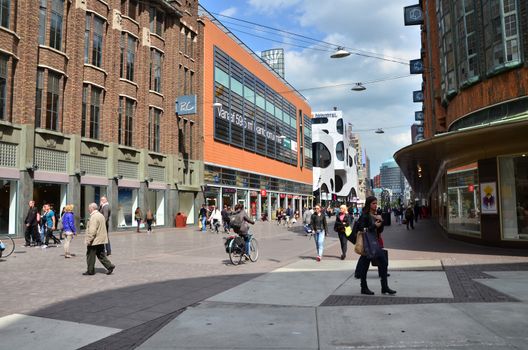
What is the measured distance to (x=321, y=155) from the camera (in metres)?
96.2

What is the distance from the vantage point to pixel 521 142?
14.3 m

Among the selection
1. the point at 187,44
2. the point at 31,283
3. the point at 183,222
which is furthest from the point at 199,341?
the point at 187,44

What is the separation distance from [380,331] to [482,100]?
560 inches

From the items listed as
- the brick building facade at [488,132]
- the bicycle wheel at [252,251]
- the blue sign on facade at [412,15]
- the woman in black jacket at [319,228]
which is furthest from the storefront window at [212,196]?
the woman in black jacket at [319,228]

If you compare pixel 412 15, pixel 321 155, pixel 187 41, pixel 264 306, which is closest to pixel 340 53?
pixel 264 306

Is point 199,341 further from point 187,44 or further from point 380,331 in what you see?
point 187,44

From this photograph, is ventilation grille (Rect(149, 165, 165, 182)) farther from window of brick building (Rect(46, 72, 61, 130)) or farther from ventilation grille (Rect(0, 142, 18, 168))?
ventilation grille (Rect(0, 142, 18, 168))

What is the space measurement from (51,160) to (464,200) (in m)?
20.2

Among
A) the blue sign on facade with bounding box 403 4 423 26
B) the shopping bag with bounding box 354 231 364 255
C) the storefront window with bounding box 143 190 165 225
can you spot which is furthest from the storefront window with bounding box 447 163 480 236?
the storefront window with bounding box 143 190 165 225

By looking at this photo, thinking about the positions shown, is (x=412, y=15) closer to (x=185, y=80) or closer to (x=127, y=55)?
(x=185, y=80)

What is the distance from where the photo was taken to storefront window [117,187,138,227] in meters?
29.7

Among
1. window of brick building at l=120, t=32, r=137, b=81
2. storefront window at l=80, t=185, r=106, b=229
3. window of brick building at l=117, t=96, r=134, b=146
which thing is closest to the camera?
storefront window at l=80, t=185, r=106, b=229

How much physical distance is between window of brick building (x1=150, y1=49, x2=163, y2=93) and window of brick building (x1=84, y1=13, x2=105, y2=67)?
5.13 metres

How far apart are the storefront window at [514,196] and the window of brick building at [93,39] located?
75.7 ft
